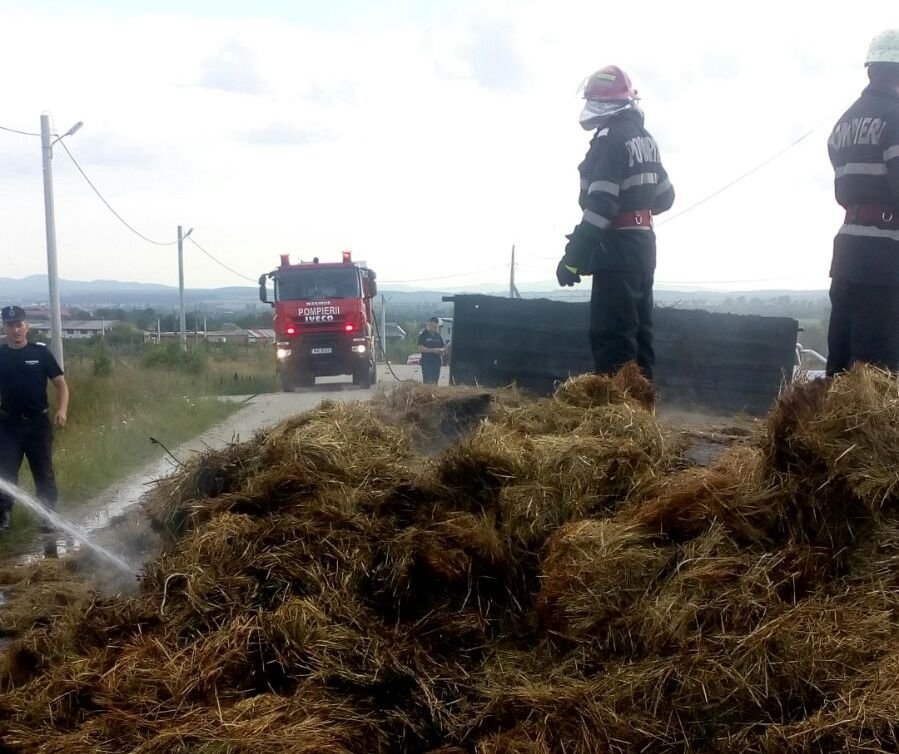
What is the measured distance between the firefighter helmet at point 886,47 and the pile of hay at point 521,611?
7.37ft

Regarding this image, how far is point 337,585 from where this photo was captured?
393 cm

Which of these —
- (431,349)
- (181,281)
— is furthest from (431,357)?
(181,281)

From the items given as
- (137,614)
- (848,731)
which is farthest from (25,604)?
(848,731)

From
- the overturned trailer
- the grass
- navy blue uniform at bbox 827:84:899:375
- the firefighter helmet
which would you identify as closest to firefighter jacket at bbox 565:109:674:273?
navy blue uniform at bbox 827:84:899:375

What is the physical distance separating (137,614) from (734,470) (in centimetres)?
249

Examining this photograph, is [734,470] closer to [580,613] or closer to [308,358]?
[580,613]

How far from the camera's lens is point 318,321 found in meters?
21.8

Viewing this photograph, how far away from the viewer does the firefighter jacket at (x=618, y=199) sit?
6055 mm

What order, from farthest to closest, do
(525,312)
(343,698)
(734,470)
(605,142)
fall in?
1. (525,312)
2. (605,142)
3. (734,470)
4. (343,698)

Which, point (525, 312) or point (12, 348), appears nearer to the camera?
point (525, 312)

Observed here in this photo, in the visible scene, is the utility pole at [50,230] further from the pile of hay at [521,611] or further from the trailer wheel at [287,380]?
the pile of hay at [521,611]

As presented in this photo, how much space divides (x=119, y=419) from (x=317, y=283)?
8679mm

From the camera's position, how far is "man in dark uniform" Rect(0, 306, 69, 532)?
8602 mm

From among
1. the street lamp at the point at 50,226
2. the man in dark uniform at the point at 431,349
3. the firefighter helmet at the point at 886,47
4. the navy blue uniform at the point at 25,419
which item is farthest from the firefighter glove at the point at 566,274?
the street lamp at the point at 50,226
